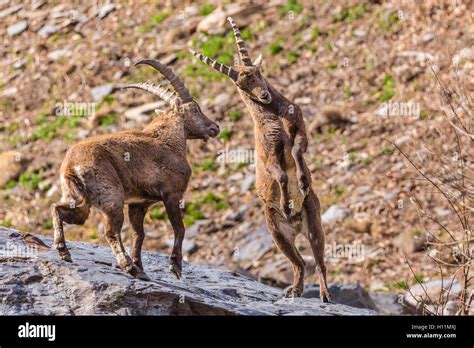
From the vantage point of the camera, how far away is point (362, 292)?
15695mm

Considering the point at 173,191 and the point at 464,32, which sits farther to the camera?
the point at 464,32

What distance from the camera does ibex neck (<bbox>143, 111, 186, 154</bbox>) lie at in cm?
1212

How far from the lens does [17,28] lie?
30750 millimetres

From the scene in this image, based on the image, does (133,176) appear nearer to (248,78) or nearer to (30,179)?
(248,78)

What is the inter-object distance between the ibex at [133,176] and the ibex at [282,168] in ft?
2.29

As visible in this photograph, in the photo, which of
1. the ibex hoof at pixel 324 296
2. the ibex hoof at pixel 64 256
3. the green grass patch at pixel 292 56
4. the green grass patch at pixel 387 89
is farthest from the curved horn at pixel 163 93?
the green grass patch at pixel 292 56

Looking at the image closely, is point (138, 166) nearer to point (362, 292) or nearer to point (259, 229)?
point (362, 292)

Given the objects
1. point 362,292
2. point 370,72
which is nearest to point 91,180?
point 362,292

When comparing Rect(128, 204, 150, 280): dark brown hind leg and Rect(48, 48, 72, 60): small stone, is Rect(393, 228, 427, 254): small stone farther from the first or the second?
Rect(48, 48, 72, 60): small stone

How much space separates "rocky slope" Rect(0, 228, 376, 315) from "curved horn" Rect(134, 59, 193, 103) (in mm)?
2181

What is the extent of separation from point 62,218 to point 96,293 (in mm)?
984

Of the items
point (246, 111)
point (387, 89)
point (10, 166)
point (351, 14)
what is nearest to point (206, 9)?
point (351, 14)

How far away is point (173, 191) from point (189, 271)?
1.81 meters
